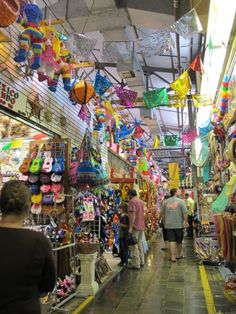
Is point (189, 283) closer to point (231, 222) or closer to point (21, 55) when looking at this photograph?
point (231, 222)

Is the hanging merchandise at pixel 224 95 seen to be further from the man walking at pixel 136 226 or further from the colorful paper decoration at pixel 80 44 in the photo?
the man walking at pixel 136 226

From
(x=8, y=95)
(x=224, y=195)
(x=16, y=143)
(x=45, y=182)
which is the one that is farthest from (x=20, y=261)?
(x=16, y=143)

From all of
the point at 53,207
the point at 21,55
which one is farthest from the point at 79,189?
the point at 21,55

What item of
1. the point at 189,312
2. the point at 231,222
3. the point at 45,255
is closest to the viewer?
the point at 45,255

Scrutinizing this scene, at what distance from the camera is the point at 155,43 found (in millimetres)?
5781

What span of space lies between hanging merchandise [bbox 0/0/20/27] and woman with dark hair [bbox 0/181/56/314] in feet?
6.53

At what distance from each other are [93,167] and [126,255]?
3292 millimetres

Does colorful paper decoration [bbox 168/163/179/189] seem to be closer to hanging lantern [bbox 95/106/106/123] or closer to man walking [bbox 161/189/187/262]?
man walking [bbox 161/189/187/262]

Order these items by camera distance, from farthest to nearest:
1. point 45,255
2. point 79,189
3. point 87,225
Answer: point 87,225
point 79,189
point 45,255

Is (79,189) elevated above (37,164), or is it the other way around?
(37,164)

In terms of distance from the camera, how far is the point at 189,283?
6.09 m

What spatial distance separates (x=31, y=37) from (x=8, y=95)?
2.87 feet

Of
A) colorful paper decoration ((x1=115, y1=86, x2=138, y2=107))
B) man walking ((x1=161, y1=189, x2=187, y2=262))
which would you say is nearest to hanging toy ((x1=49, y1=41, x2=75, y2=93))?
colorful paper decoration ((x1=115, y1=86, x2=138, y2=107))

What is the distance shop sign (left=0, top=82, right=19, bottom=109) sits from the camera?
428 centimetres
